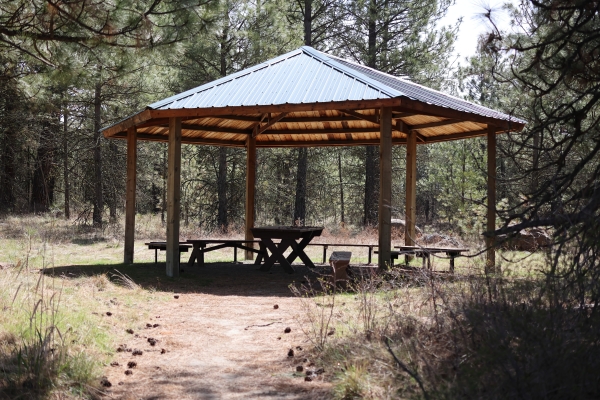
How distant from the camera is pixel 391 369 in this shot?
4113 millimetres

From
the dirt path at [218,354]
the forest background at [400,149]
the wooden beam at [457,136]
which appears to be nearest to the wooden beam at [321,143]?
the wooden beam at [457,136]

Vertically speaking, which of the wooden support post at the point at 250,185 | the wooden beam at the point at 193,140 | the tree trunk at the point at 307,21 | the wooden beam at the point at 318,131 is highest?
the tree trunk at the point at 307,21

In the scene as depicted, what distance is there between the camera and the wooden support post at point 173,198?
9844 millimetres

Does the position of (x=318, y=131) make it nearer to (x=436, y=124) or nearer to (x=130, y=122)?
(x=436, y=124)

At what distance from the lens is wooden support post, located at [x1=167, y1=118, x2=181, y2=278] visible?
9.84 metres

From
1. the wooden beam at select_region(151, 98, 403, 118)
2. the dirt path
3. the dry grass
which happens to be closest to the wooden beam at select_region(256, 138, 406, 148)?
the wooden beam at select_region(151, 98, 403, 118)

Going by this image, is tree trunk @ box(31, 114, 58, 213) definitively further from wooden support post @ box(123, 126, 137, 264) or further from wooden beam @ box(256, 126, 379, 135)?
wooden support post @ box(123, 126, 137, 264)

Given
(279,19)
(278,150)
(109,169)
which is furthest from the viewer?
(278,150)

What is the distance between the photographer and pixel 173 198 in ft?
32.3

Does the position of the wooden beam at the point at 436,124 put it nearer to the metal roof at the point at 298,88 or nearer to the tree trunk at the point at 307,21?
the metal roof at the point at 298,88

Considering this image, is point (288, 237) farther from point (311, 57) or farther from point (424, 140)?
point (424, 140)

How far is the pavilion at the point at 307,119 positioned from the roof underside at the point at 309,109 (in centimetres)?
2

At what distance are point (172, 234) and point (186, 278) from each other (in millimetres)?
780

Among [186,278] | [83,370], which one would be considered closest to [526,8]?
[83,370]
